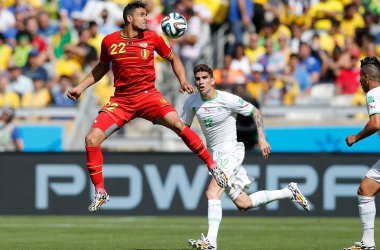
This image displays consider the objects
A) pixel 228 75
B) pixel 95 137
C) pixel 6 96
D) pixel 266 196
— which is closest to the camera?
pixel 95 137

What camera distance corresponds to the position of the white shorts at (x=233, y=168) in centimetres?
1220

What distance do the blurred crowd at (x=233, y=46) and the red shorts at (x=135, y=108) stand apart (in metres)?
7.38

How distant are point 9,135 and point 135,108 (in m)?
8.39

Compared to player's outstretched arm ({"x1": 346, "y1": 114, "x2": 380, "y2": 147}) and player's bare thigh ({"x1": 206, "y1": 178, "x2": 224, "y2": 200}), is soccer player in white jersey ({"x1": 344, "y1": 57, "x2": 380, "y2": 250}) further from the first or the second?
player's bare thigh ({"x1": 206, "y1": 178, "x2": 224, "y2": 200})

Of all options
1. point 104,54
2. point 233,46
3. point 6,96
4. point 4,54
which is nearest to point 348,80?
point 233,46

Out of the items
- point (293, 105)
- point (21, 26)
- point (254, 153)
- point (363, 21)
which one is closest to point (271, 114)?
point (293, 105)

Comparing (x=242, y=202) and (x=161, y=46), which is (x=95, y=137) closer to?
(x=161, y=46)

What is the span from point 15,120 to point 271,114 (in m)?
5.28

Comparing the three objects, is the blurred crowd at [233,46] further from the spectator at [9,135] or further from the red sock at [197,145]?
the red sock at [197,145]

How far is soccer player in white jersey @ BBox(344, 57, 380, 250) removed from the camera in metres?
10.6

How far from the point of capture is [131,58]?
12.2 m

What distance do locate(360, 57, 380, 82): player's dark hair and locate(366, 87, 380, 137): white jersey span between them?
0.18 meters

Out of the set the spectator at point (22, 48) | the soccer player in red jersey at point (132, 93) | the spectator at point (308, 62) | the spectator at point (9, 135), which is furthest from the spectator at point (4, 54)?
the soccer player in red jersey at point (132, 93)

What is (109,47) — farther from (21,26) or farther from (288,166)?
(21,26)
